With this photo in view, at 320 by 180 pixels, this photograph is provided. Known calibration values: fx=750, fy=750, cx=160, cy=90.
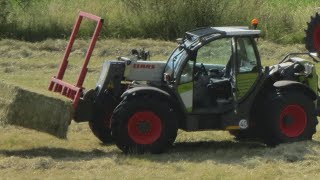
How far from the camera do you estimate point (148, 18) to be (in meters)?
22.0

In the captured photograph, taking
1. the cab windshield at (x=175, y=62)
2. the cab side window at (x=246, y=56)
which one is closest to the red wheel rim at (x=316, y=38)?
the cab side window at (x=246, y=56)

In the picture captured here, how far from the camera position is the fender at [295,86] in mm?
10414

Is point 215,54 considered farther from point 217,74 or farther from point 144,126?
point 144,126

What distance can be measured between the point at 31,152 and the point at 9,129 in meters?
1.38

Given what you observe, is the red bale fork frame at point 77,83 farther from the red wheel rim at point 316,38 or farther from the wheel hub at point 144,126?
the red wheel rim at point 316,38

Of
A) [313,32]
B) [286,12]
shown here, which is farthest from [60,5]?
[313,32]

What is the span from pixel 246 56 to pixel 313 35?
8.09 metres

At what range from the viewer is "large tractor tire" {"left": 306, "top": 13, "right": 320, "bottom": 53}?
1803 cm

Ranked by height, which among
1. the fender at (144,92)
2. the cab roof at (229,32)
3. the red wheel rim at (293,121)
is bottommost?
the red wheel rim at (293,121)

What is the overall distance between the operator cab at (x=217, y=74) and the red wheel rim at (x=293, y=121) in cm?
64

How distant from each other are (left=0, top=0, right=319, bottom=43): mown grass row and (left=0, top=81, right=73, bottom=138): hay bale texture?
445 inches

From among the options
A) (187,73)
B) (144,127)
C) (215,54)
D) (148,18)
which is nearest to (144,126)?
(144,127)

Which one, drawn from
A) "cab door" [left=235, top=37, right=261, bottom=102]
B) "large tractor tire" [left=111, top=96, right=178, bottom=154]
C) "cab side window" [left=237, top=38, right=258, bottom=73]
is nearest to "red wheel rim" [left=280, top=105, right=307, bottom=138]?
"cab door" [left=235, top=37, right=261, bottom=102]

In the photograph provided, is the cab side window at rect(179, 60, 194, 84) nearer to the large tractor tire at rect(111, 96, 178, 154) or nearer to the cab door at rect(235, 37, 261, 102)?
the large tractor tire at rect(111, 96, 178, 154)
